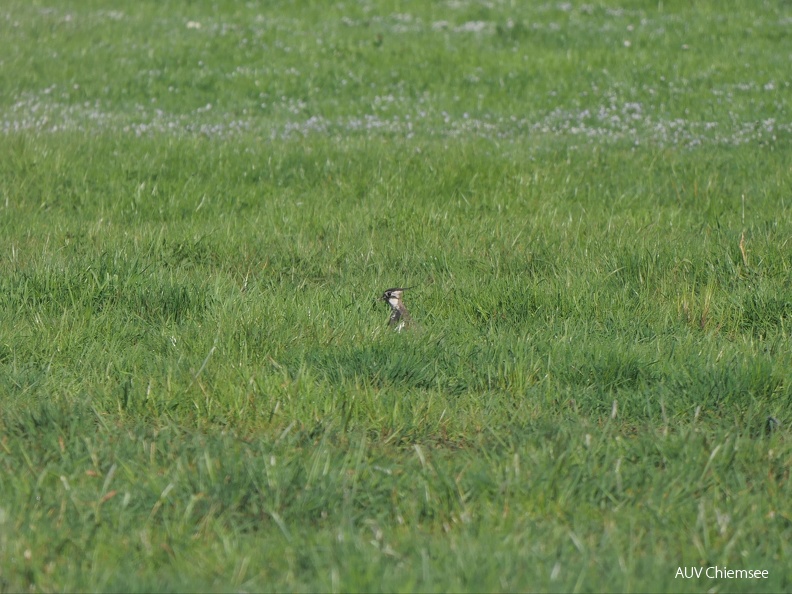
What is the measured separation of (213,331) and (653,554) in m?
2.47

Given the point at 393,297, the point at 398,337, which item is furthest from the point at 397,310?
the point at 398,337

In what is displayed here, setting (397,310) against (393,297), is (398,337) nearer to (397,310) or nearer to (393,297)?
(397,310)

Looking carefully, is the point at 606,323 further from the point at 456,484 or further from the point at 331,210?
the point at 331,210

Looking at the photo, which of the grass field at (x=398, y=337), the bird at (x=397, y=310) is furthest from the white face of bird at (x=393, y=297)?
the grass field at (x=398, y=337)

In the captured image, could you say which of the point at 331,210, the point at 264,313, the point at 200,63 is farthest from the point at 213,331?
the point at 200,63

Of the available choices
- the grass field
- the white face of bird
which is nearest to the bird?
the white face of bird

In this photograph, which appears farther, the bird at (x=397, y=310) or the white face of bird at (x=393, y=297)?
the white face of bird at (x=393, y=297)

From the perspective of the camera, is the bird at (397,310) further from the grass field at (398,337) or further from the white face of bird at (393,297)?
the grass field at (398,337)

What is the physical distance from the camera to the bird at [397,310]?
460 centimetres

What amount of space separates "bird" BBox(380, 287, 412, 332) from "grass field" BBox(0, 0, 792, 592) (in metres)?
0.12

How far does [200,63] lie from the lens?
449 inches

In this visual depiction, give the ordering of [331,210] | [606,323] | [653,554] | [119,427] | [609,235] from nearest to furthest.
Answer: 1. [653,554]
2. [119,427]
3. [606,323]
4. [609,235]
5. [331,210]

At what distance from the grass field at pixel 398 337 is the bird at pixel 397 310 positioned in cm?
12

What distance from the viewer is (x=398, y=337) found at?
172 inches
